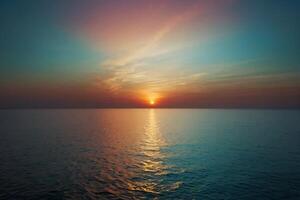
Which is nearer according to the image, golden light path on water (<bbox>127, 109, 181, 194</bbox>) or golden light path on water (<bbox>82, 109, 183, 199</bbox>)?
golden light path on water (<bbox>82, 109, 183, 199</bbox>)

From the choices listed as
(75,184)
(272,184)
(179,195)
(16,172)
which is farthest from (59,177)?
(272,184)

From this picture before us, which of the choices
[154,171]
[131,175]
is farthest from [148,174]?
[131,175]

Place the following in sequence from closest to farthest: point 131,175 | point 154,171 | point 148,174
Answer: point 131,175
point 148,174
point 154,171

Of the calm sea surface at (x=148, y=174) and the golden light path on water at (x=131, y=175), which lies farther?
the golden light path on water at (x=131, y=175)

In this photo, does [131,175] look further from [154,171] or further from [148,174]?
[154,171]

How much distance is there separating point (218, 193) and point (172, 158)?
21.4 m

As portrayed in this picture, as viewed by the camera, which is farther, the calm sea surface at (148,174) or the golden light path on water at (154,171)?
the golden light path on water at (154,171)

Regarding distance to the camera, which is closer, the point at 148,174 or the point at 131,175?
the point at 131,175

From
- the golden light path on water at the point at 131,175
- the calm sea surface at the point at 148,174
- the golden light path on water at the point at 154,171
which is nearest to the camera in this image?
the calm sea surface at the point at 148,174

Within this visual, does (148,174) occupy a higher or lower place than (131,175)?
lower

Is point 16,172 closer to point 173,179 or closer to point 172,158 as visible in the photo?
point 173,179

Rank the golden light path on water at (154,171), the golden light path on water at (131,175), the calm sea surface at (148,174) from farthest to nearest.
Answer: the golden light path on water at (154,171) < the golden light path on water at (131,175) < the calm sea surface at (148,174)

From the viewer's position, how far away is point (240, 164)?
1693 inches

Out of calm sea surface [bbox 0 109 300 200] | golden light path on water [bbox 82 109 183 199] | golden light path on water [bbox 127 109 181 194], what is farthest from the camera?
golden light path on water [bbox 127 109 181 194]
